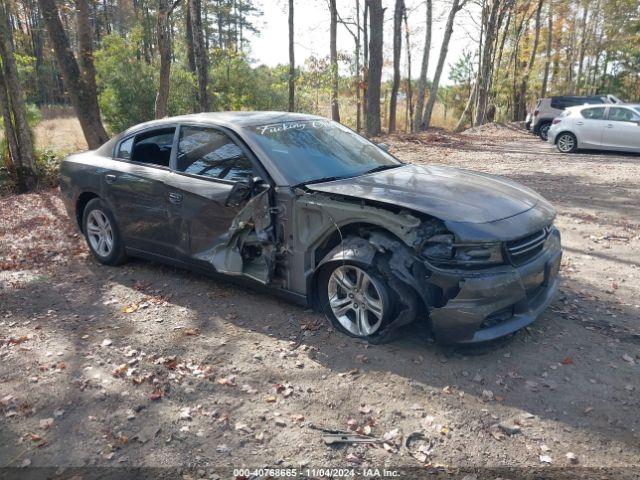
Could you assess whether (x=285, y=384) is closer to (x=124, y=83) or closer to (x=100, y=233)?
(x=100, y=233)

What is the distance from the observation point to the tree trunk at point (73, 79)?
1109cm

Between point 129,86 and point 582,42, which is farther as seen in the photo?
point 582,42

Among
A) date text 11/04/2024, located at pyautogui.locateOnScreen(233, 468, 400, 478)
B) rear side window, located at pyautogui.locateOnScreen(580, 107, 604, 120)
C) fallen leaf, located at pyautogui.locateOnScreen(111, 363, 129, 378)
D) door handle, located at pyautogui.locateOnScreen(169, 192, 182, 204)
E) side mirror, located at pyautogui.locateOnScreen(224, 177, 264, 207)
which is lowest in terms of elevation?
fallen leaf, located at pyautogui.locateOnScreen(111, 363, 129, 378)

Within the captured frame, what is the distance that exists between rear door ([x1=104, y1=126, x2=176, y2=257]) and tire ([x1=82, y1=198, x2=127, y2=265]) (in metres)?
0.17

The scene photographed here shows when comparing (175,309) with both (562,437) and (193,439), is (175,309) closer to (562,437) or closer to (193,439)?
(193,439)

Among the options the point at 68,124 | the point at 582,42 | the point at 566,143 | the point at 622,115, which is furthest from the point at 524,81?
the point at 68,124

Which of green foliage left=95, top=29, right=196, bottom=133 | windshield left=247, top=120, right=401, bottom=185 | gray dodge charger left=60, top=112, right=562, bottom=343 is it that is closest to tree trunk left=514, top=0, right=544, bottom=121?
green foliage left=95, top=29, right=196, bottom=133

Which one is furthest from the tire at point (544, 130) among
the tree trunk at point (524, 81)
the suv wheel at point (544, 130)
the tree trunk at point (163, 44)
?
the tree trunk at point (163, 44)

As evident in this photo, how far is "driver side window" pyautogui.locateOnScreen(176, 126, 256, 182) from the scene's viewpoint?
15.3ft

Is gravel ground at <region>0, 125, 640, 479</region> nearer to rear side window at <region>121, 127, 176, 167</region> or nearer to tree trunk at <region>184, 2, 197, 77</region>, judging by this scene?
rear side window at <region>121, 127, 176, 167</region>

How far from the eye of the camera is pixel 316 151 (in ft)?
15.8

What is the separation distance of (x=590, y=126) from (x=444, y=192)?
44.2ft

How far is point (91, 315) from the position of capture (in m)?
4.95

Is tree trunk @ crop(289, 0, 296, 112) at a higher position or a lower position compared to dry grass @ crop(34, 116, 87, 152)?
higher
